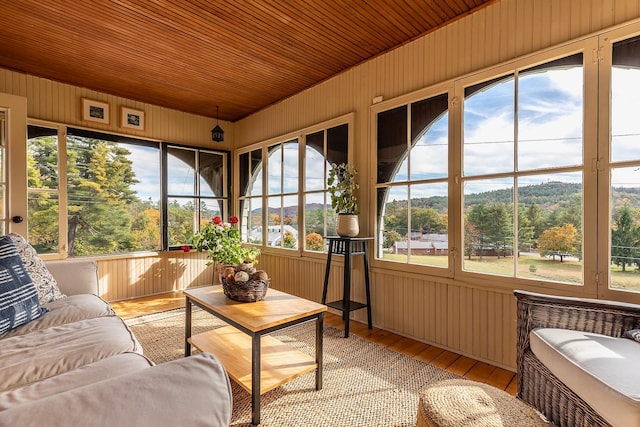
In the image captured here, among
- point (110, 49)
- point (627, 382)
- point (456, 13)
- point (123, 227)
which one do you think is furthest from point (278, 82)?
point (627, 382)

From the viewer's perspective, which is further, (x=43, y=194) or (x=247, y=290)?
(x=43, y=194)

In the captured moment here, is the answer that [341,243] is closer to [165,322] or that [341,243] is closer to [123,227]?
[165,322]

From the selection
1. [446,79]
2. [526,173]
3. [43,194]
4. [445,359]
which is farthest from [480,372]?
[43,194]

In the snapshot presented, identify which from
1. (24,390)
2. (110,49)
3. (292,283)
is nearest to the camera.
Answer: (24,390)

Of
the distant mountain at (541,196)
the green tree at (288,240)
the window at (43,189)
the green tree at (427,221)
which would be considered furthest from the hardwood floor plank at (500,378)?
the window at (43,189)

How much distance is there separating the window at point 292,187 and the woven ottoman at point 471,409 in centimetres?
236

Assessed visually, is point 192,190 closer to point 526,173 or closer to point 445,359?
point 445,359

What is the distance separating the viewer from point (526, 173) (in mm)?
2186

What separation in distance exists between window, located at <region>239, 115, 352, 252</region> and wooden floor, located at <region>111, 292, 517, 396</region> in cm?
109

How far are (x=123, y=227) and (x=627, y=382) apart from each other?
16.0 feet

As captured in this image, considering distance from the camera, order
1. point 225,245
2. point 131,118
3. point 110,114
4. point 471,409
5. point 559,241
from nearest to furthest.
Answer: point 471,409 → point 559,241 → point 225,245 → point 110,114 → point 131,118

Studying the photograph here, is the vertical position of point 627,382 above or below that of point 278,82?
below

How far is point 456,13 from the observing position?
2438 millimetres

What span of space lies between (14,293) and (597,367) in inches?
106
